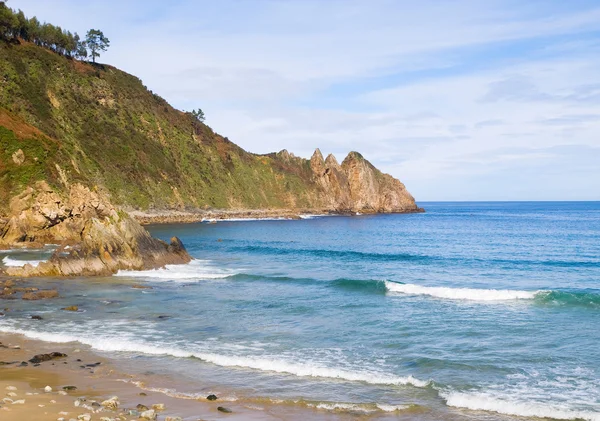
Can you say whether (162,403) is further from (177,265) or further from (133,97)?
(133,97)

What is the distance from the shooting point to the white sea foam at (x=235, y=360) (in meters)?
15.9

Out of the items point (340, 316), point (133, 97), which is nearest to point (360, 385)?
point (340, 316)

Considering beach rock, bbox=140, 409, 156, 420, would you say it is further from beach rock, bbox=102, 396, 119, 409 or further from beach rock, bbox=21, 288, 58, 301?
beach rock, bbox=21, 288, 58, 301

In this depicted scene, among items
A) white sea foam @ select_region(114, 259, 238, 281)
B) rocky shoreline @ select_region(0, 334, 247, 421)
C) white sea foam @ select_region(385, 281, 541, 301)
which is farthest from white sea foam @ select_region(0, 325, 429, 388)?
white sea foam @ select_region(114, 259, 238, 281)

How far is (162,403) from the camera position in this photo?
A: 13.3 m

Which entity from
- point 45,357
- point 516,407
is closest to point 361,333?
Result: point 516,407

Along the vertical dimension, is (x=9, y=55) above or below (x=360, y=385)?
above

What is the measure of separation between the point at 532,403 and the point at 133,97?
380 ft

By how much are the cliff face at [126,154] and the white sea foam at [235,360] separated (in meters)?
36.9

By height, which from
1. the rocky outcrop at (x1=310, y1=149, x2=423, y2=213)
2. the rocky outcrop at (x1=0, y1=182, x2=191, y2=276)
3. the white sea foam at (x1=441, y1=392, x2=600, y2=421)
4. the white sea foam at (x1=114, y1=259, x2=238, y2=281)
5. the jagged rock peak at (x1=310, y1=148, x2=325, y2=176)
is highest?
the jagged rock peak at (x1=310, y1=148, x2=325, y2=176)

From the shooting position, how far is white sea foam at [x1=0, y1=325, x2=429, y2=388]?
1585cm

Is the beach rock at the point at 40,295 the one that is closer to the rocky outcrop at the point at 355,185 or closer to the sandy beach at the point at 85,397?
the sandy beach at the point at 85,397

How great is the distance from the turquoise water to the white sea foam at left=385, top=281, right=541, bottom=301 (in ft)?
0.24

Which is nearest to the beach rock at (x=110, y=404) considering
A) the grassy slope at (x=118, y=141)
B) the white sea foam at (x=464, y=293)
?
the white sea foam at (x=464, y=293)
